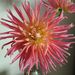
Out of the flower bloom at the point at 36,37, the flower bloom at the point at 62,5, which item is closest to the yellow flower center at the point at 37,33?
the flower bloom at the point at 36,37

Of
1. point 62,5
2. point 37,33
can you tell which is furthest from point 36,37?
point 62,5

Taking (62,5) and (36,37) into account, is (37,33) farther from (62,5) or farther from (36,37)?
(62,5)

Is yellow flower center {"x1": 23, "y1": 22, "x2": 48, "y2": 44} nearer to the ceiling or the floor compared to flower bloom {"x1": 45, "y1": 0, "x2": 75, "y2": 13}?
nearer to the floor

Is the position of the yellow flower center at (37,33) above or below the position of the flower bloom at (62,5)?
below

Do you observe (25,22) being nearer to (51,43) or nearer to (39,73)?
(51,43)

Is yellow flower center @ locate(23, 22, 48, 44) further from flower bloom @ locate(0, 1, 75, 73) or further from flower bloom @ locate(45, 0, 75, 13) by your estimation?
flower bloom @ locate(45, 0, 75, 13)

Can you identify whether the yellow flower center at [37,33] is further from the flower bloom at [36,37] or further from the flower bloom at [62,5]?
the flower bloom at [62,5]

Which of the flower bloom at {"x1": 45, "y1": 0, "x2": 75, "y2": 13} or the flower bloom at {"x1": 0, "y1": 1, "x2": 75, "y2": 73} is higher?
the flower bloom at {"x1": 45, "y1": 0, "x2": 75, "y2": 13}

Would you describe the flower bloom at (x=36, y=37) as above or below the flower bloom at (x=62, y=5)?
below

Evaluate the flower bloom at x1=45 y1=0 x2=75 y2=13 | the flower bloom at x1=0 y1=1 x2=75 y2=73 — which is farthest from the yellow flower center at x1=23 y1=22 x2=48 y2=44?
the flower bloom at x1=45 y1=0 x2=75 y2=13
